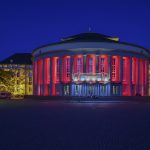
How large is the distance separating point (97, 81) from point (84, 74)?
3.01 meters

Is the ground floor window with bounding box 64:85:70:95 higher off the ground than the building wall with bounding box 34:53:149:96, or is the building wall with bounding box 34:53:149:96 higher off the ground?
the building wall with bounding box 34:53:149:96

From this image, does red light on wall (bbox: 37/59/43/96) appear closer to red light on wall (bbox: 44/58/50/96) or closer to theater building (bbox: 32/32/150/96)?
red light on wall (bbox: 44/58/50/96)

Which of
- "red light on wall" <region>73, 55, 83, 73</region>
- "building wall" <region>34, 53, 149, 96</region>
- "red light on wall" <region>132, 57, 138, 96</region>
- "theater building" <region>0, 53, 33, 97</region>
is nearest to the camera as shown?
"building wall" <region>34, 53, 149, 96</region>

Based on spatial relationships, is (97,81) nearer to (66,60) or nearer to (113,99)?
(66,60)

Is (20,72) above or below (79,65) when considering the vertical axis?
below

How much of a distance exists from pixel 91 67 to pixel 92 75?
2.01 metres

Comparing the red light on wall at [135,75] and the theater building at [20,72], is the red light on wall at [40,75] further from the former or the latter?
the theater building at [20,72]

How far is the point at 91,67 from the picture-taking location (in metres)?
76.1

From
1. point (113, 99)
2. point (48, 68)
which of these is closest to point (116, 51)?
point (48, 68)

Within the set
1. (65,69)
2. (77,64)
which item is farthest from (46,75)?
(77,64)

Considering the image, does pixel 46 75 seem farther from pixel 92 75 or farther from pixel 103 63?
pixel 103 63

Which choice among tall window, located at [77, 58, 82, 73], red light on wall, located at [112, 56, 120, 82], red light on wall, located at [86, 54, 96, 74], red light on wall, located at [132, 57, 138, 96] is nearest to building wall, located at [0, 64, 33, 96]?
tall window, located at [77, 58, 82, 73]

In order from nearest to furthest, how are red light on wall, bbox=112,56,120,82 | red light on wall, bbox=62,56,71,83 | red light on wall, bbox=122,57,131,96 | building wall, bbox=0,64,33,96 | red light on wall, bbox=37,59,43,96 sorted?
red light on wall, bbox=112,56,120,82 → red light on wall, bbox=62,56,71,83 → red light on wall, bbox=122,57,131,96 → red light on wall, bbox=37,59,43,96 → building wall, bbox=0,64,33,96

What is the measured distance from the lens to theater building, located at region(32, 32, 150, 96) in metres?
75.4
